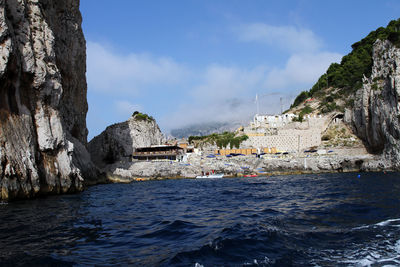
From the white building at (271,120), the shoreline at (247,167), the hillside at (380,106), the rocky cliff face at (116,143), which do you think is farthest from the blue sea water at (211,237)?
the white building at (271,120)

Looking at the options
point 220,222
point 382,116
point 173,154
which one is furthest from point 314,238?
point 173,154

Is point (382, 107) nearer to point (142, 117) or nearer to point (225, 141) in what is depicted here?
point (225, 141)

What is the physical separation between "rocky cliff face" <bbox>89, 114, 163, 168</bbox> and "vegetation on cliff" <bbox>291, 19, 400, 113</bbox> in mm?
45549

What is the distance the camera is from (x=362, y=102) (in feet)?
152

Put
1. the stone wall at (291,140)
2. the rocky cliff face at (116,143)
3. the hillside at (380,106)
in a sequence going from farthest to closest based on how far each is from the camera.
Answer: the stone wall at (291,140) < the rocky cliff face at (116,143) < the hillside at (380,106)

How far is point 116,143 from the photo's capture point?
5062 centimetres

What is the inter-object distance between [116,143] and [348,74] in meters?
64.4

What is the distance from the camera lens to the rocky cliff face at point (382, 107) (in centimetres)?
3616

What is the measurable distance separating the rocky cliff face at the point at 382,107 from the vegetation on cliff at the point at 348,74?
16920 mm

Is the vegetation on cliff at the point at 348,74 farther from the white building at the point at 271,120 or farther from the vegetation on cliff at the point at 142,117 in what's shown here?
the vegetation on cliff at the point at 142,117

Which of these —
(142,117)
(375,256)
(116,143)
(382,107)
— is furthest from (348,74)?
(375,256)

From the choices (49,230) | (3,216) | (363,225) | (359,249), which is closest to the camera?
(359,249)

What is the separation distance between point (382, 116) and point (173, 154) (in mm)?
35263

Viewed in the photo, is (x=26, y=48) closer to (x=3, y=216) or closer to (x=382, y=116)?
(x=3, y=216)
